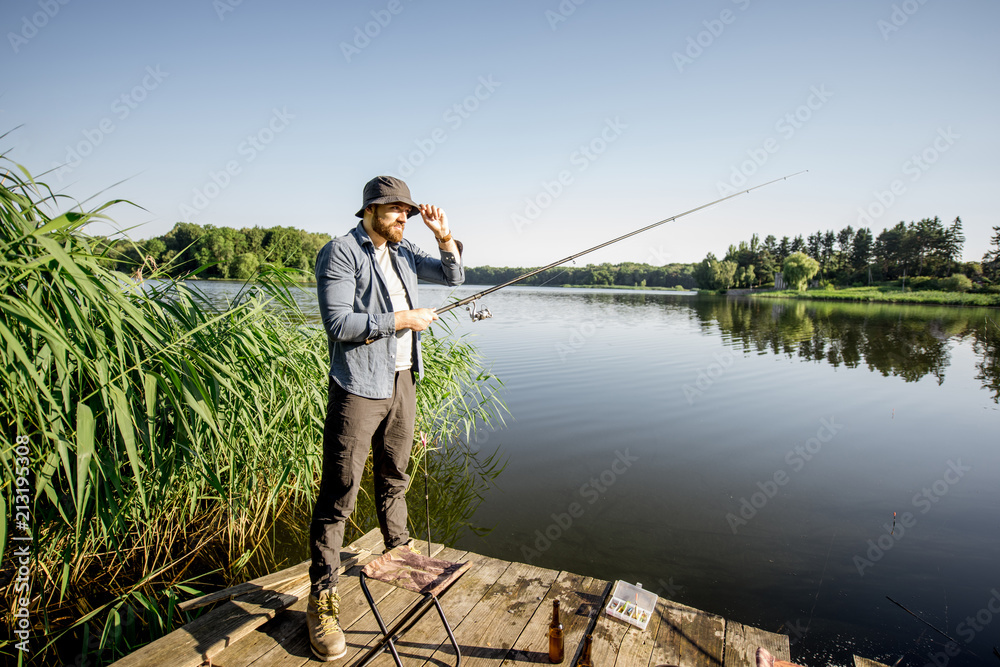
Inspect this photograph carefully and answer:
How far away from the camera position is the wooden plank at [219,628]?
229cm

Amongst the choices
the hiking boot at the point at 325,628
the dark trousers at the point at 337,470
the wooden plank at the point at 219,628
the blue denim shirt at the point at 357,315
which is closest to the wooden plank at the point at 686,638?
the hiking boot at the point at 325,628

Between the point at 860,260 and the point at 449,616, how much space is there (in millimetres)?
91191

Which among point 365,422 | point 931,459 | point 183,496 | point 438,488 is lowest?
point 931,459

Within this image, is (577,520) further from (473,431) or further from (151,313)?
(151,313)

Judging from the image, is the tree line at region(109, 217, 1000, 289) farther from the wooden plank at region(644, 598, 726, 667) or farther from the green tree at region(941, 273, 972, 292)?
the wooden plank at region(644, 598, 726, 667)

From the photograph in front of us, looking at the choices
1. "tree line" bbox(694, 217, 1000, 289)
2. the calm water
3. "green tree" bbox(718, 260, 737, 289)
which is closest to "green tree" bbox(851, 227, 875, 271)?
"tree line" bbox(694, 217, 1000, 289)

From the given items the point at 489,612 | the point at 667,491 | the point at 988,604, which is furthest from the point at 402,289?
the point at 988,604

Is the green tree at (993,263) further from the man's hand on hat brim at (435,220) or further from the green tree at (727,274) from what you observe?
the man's hand on hat brim at (435,220)

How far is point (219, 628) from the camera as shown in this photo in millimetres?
2543

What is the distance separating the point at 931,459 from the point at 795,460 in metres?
2.15

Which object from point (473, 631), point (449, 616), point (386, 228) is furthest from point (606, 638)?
point (386, 228)

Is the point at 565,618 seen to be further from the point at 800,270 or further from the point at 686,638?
the point at 800,270

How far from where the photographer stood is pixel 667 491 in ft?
20.3

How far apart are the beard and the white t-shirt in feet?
0.32
